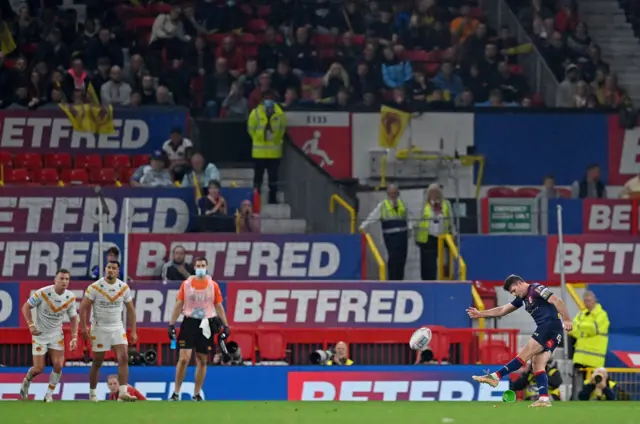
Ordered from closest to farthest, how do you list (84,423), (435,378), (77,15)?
(84,423) < (435,378) < (77,15)

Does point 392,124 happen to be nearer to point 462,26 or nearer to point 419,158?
point 419,158

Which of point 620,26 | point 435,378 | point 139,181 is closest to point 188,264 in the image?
point 139,181

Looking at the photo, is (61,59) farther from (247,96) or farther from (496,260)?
(496,260)

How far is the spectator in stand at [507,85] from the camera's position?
106 feet

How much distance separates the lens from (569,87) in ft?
105

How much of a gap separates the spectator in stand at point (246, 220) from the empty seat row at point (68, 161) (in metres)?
3.18

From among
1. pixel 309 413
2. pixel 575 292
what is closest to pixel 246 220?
pixel 575 292

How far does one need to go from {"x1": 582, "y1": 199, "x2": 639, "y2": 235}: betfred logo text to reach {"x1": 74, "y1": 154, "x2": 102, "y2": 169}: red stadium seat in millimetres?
9200

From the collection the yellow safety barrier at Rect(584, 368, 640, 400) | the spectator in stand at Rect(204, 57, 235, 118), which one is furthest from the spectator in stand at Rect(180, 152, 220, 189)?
the yellow safety barrier at Rect(584, 368, 640, 400)

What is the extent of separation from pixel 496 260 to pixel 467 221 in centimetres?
212

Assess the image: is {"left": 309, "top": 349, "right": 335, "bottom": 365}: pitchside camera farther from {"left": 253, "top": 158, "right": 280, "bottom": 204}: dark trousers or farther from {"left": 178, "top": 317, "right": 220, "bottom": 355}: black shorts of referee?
{"left": 253, "top": 158, "right": 280, "bottom": 204}: dark trousers

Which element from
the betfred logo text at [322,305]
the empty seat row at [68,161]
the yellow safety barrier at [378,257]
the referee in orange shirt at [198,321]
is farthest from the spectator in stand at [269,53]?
the referee in orange shirt at [198,321]

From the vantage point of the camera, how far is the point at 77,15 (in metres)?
32.6

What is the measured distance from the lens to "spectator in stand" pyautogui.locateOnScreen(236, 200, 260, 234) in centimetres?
2730
